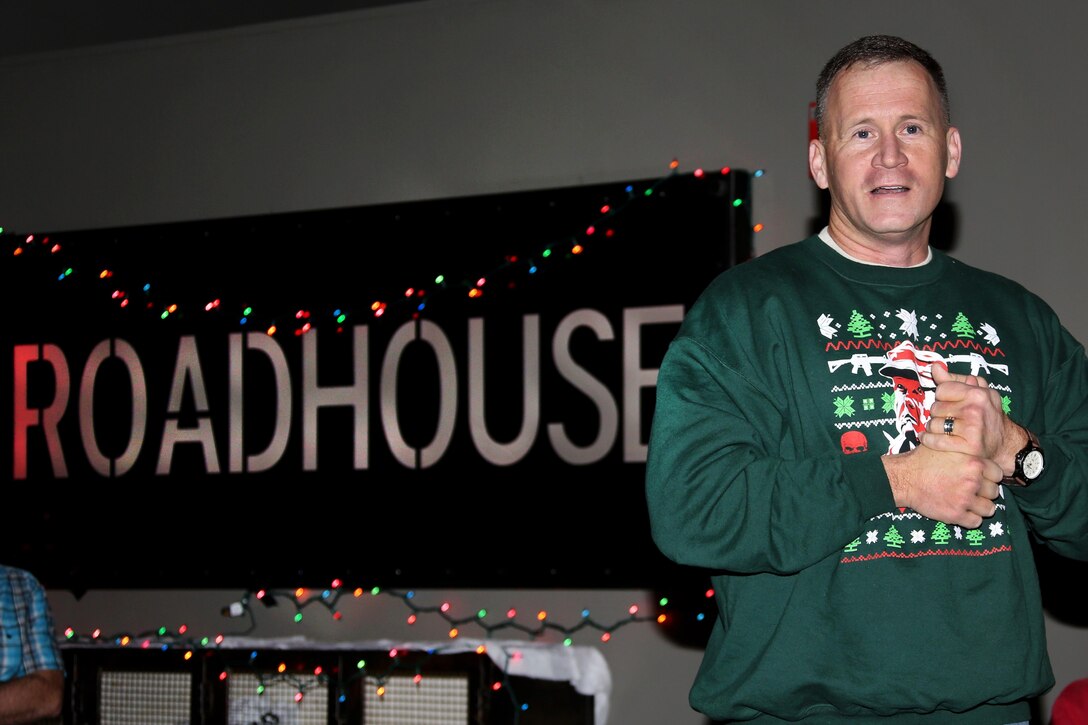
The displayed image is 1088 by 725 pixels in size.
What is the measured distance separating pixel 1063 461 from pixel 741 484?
427 millimetres

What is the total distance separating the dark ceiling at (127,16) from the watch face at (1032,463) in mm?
3524

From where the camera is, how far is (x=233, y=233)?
447 cm

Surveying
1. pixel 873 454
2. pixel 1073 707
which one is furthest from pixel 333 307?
pixel 873 454

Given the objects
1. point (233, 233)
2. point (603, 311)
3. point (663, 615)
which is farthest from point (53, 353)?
point (663, 615)

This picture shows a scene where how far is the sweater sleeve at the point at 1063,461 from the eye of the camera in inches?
57.9

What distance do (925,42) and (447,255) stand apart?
1.73m

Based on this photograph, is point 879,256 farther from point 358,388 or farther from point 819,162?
point 358,388

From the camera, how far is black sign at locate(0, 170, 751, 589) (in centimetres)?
399

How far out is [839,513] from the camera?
1333 millimetres

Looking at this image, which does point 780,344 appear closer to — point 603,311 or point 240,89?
point 603,311

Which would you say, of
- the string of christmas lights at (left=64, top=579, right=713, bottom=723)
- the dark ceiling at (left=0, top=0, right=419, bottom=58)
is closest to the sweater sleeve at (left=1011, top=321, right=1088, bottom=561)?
the string of christmas lights at (left=64, top=579, right=713, bottom=723)

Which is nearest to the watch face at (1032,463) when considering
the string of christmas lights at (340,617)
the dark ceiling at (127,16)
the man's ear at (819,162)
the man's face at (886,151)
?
the man's face at (886,151)

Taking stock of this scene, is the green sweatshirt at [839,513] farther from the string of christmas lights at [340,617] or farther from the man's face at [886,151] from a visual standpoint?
the string of christmas lights at [340,617]

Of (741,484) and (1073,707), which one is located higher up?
(741,484)
